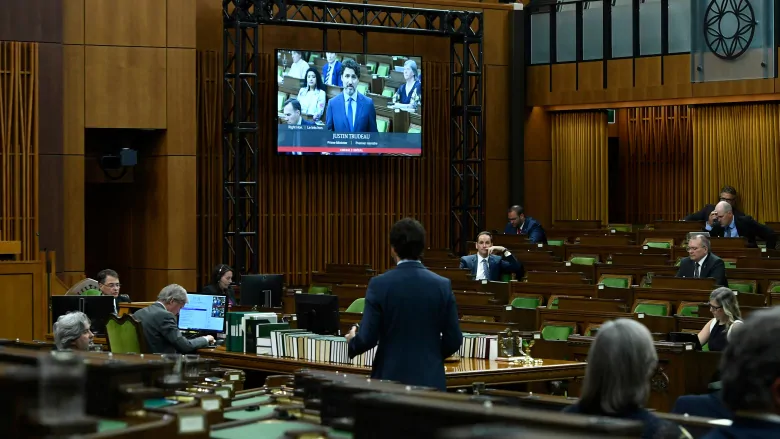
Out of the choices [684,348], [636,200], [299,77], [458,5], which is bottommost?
[684,348]

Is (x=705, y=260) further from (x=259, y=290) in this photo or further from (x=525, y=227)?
(x=525, y=227)

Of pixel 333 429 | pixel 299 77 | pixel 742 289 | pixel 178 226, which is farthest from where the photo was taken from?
pixel 299 77

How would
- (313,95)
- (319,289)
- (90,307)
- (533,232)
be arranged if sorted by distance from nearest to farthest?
(90,307), (319,289), (533,232), (313,95)

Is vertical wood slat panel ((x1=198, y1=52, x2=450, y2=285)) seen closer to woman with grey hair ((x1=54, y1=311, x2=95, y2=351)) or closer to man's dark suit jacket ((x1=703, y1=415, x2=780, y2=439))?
woman with grey hair ((x1=54, y1=311, x2=95, y2=351))

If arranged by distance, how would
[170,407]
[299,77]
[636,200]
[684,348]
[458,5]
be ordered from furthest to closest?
[636,200] → [458,5] → [299,77] → [684,348] → [170,407]

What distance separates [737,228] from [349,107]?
17.5ft

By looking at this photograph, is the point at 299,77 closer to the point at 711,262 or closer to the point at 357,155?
the point at 357,155

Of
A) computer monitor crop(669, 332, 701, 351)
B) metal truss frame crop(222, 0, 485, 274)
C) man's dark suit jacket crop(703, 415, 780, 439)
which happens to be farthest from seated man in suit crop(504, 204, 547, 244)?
man's dark suit jacket crop(703, 415, 780, 439)

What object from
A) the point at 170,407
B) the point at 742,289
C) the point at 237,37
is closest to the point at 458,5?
the point at 237,37

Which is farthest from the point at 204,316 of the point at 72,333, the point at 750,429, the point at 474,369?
the point at 750,429

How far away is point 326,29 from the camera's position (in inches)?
615

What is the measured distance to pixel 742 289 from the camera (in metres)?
10.8

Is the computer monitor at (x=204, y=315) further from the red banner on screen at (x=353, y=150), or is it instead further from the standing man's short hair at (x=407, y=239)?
the red banner on screen at (x=353, y=150)

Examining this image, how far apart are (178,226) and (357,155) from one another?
2.79m
